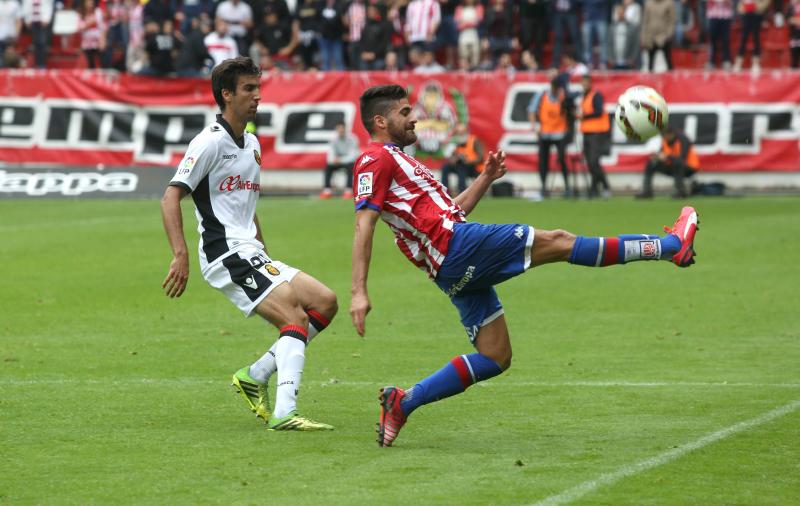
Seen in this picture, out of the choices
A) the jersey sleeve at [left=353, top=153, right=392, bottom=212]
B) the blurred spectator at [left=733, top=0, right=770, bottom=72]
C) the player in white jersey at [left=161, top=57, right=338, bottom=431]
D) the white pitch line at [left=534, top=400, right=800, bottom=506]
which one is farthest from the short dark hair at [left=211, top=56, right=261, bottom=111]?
the blurred spectator at [left=733, top=0, right=770, bottom=72]

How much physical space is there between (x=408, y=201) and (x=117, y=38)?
25.1 metres

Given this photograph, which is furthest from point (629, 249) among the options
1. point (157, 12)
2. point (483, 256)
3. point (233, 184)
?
point (157, 12)

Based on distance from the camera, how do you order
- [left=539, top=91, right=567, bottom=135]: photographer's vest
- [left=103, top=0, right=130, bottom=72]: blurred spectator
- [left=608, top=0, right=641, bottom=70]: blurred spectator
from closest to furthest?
[left=539, top=91, right=567, bottom=135]: photographer's vest
[left=608, top=0, right=641, bottom=70]: blurred spectator
[left=103, top=0, right=130, bottom=72]: blurred spectator

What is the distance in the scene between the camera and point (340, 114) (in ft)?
94.7

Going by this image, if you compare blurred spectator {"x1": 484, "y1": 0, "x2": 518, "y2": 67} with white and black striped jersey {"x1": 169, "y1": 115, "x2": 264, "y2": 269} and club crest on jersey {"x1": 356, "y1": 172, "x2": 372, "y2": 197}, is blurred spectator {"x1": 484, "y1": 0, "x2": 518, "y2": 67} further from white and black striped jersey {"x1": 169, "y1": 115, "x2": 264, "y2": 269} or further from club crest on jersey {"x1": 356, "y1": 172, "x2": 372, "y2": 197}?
club crest on jersey {"x1": 356, "y1": 172, "x2": 372, "y2": 197}

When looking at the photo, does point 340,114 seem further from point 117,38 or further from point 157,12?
point 117,38

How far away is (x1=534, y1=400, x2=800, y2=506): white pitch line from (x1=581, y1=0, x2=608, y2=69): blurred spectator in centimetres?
2075

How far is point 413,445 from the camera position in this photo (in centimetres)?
786

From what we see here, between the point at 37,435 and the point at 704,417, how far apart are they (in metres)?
4.09

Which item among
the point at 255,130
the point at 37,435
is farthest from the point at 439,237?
the point at 255,130

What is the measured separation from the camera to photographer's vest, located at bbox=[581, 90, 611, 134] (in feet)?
86.5

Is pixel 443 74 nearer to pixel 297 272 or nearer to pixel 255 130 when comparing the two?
pixel 255 130

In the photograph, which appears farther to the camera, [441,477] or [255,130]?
[255,130]

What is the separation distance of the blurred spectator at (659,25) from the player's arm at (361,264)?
22.1 m
